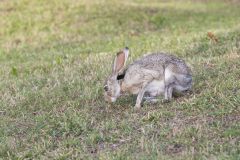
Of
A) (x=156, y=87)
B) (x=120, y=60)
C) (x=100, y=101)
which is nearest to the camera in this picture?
(x=120, y=60)

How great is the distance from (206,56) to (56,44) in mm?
5794

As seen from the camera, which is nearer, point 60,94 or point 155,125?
point 155,125

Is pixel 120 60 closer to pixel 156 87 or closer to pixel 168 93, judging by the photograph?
pixel 156 87

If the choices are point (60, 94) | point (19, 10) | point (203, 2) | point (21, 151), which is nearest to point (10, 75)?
point (60, 94)

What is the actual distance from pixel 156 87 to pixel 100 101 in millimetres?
994

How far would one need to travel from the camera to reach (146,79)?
805 centimetres

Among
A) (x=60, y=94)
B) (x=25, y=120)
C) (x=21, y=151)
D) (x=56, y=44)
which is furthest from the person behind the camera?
(x=56, y=44)

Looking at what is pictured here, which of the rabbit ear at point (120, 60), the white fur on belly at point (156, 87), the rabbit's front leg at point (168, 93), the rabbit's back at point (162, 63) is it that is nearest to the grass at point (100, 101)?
the rabbit's front leg at point (168, 93)

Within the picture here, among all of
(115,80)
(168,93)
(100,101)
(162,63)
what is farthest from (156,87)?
(100,101)

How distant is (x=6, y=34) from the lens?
17188mm

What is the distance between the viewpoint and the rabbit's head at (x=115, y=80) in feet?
26.3

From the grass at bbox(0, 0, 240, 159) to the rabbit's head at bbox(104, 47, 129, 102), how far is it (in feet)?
0.67

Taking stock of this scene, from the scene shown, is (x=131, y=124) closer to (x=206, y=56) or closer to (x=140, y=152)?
(x=140, y=152)

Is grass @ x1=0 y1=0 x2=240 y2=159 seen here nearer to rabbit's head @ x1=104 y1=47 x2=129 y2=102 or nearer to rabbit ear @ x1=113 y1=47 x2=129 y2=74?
rabbit's head @ x1=104 y1=47 x2=129 y2=102
